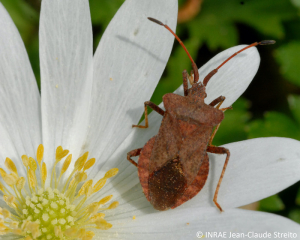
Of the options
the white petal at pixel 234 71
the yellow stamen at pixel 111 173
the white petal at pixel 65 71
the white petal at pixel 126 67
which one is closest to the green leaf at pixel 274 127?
the white petal at pixel 234 71

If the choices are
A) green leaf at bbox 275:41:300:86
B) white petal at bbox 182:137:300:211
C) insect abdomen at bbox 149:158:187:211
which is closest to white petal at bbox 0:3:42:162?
insect abdomen at bbox 149:158:187:211

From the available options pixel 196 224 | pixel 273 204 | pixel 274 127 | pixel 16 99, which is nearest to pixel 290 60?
pixel 274 127

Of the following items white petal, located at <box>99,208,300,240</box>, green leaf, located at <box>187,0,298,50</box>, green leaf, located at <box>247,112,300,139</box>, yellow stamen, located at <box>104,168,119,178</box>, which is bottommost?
green leaf, located at <box>247,112,300,139</box>

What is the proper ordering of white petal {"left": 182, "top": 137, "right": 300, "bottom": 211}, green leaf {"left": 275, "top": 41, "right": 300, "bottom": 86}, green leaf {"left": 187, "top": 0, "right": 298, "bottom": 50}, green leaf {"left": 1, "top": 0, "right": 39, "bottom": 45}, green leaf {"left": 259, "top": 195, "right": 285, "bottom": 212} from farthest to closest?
green leaf {"left": 1, "top": 0, "right": 39, "bottom": 45} → green leaf {"left": 187, "top": 0, "right": 298, "bottom": 50} → green leaf {"left": 275, "top": 41, "right": 300, "bottom": 86} → green leaf {"left": 259, "top": 195, "right": 285, "bottom": 212} → white petal {"left": 182, "top": 137, "right": 300, "bottom": 211}

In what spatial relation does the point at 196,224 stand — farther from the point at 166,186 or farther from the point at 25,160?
the point at 25,160

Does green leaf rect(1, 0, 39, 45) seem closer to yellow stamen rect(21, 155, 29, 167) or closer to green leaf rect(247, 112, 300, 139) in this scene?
yellow stamen rect(21, 155, 29, 167)

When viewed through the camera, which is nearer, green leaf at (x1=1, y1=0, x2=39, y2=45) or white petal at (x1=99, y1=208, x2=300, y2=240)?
white petal at (x1=99, y1=208, x2=300, y2=240)
